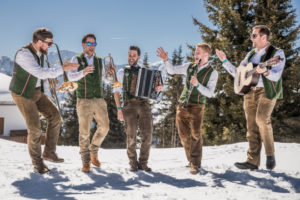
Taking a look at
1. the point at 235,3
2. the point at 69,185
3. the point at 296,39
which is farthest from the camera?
the point at 235,3

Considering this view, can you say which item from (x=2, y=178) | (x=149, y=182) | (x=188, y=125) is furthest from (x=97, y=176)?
(x=188, y=125)

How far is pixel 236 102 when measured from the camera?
50.0 feet

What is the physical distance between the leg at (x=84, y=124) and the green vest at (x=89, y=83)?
0.13 meters

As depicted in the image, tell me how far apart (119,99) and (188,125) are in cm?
140

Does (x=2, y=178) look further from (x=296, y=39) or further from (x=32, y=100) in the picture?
(x=296, y=39)

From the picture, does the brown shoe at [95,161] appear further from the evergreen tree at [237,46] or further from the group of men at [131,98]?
the evergreen tree at [237,46]

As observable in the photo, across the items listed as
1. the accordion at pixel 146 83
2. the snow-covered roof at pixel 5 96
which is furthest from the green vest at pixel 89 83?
the snow-covered roof at pixel 5 96

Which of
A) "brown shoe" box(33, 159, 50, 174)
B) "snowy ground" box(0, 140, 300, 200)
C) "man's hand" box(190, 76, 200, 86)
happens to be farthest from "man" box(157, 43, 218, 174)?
"brown shoe" box(33, 159, 50, 174)

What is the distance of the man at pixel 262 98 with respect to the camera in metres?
4.44

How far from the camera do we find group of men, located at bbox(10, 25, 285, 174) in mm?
4449

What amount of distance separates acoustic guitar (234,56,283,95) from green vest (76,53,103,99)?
2567mm

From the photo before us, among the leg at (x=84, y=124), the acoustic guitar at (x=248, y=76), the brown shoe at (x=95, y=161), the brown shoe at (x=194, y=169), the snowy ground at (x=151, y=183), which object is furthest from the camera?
the brown shoe at (x=95, y=161)

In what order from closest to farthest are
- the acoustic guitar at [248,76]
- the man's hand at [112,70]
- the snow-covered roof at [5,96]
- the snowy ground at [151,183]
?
the snowy ground at [151,183]
the acoustic guitar at [248,76]
the man's hand at [112,70]
the snow-covered roof at [5,96]

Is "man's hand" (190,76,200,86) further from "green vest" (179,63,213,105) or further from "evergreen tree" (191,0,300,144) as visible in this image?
"evergreen tree" (191,0,300,144)
